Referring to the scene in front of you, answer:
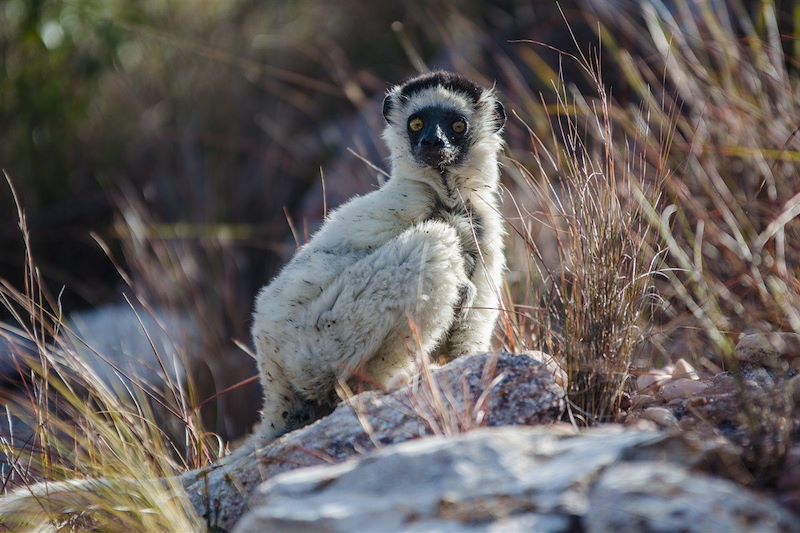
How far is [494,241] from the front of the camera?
12.9ft

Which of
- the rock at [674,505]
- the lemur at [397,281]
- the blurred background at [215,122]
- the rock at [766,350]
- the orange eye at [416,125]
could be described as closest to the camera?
the rock at [674,505]

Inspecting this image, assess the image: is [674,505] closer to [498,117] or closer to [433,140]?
[433,140]

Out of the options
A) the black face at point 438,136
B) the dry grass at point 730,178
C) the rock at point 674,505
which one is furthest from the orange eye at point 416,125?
the rock at point 674,505

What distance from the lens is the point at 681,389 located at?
10.9ft

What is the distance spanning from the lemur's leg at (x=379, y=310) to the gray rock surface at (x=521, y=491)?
1010 mm

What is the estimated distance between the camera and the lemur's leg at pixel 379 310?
334 cm

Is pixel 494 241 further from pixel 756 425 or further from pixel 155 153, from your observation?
pixel 155 153

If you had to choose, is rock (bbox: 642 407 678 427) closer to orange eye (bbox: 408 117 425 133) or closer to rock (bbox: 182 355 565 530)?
rock (bbox: 182 355 565 530)

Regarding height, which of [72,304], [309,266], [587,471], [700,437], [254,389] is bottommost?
[254,389]

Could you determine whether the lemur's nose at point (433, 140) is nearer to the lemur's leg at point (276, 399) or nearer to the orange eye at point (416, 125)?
the orange eye at point (416, 125)

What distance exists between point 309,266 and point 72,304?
5.84 m

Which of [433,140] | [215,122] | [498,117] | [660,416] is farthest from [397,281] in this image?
[215,122]

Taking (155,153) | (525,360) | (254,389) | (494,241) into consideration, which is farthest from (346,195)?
(525,360)

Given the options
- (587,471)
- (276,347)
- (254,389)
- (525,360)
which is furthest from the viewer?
(254,389)
